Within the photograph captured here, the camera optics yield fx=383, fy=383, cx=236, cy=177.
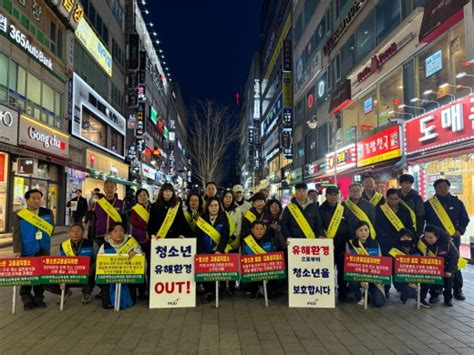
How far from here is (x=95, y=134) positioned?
28.0m

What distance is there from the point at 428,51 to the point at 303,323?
11.4 m

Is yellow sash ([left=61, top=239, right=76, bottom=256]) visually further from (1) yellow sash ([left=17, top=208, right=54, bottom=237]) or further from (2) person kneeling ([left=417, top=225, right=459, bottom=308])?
(2) person kneeling ([left=417, top=225, right=459, bottom=308])

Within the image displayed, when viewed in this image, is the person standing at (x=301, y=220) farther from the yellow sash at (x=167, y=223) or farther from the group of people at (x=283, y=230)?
the yellow sash at (x=167, y=223)

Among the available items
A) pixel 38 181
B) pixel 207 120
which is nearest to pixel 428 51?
pixel 38 181

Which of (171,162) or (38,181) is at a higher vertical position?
(171,162)

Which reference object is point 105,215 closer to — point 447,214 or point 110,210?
point 110,210

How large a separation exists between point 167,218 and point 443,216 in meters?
4.80

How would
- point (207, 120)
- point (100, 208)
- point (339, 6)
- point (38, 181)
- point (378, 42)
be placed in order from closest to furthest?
1. point (100, 208)
2. point (378, 42)
3. point (38, 181)
4. point (339, 6)
5. point (207, 120)

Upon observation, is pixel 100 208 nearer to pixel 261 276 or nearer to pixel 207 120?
pixel 261 276

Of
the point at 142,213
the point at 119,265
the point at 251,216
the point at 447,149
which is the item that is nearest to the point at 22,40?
the point at 142,213

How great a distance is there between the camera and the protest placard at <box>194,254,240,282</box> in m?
5.85

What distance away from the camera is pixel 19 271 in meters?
5.70

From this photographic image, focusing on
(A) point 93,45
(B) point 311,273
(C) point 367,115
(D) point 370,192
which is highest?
(A) point 93,45

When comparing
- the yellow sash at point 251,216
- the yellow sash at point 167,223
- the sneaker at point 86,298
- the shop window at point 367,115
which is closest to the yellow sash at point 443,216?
the yellow sash at point 251,216
